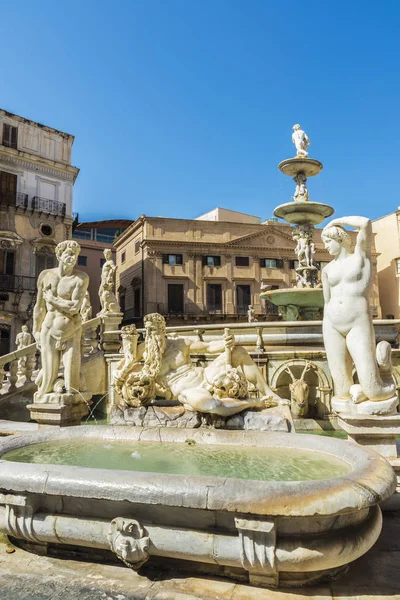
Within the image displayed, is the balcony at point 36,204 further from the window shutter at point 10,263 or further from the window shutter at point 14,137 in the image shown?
the window shutter at point 14,137

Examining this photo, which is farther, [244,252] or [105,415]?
[244,252]

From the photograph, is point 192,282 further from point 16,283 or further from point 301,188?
point 301,188

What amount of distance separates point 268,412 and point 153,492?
6.71 ft

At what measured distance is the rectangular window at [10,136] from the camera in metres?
28.2

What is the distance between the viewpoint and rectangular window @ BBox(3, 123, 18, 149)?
2817 centimetres

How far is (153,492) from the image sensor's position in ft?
8.51

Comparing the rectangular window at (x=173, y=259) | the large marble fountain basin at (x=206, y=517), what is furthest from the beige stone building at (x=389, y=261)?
the large marble fountain basin at (x=206, y=517)

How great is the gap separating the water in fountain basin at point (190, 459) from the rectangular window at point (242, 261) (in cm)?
3367

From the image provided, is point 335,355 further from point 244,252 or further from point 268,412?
point 244,252

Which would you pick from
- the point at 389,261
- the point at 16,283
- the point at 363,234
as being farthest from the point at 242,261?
the point at 363,234

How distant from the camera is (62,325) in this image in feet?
18.9

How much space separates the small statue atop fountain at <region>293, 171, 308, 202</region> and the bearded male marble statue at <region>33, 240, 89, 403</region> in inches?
380

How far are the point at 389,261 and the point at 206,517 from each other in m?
41.3

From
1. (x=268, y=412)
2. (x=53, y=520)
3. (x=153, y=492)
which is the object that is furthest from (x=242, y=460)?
(x=53, y=520)
